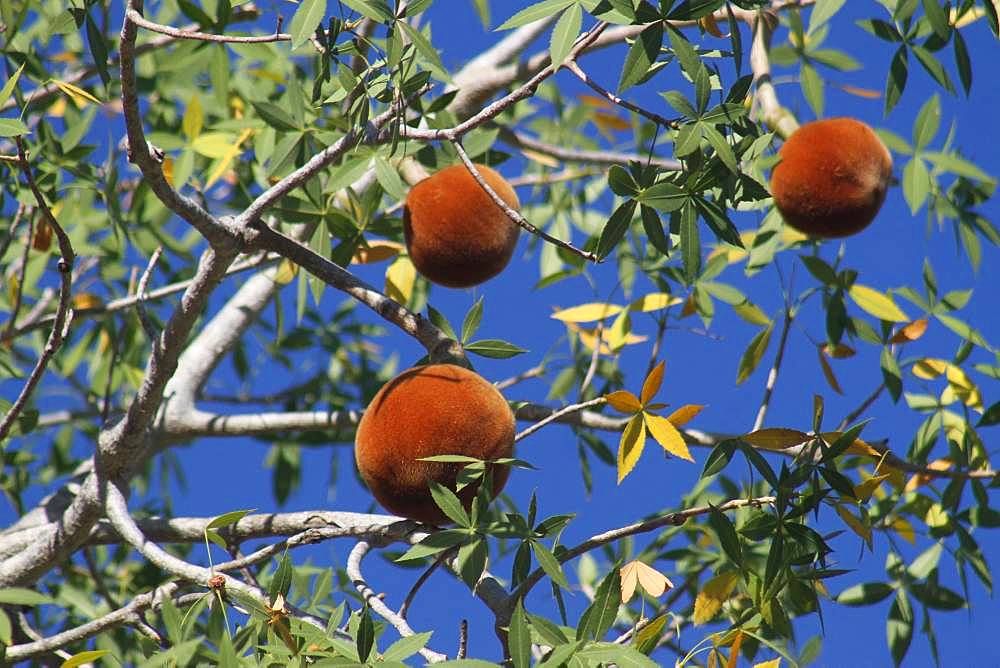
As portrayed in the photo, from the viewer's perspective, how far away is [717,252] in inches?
118

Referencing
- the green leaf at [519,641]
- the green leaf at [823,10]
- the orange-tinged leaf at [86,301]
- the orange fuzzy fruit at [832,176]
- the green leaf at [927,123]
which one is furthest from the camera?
the orange-tinged leaf at [86,301]

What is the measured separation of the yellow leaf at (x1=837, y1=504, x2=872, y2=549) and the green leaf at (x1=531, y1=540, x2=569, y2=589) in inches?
22.5

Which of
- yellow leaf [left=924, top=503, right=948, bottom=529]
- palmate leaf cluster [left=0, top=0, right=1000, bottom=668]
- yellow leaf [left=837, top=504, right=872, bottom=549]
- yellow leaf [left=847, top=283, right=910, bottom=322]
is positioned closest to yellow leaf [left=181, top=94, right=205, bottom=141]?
palmate leaf cluster [left=0, top=0, right=1000, bottom=668]

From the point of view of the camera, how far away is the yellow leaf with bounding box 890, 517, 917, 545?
9.11 ft

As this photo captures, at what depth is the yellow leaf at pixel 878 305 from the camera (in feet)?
9.17

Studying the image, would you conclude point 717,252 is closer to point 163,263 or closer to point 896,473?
point 896,473

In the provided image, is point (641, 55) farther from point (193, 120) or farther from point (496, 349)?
point (193, 120)

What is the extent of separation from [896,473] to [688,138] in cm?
105

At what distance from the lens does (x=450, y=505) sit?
1719 millimetres

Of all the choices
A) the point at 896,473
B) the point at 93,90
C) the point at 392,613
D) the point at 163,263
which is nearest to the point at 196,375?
the point at 163,263

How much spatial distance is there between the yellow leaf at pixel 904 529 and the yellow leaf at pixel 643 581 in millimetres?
1000

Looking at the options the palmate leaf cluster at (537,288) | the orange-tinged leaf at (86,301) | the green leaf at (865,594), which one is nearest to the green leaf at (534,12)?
the palmate leaf cluster at (537,288)

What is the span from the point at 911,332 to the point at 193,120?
70.2 inches

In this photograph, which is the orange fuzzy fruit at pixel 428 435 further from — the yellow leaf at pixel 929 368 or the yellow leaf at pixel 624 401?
the yellow leaf at pixel 929 368
